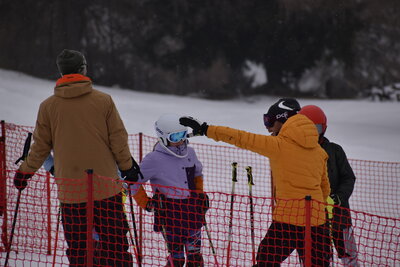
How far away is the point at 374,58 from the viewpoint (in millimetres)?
18641

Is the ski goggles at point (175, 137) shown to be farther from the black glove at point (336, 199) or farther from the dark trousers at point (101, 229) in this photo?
the black glove at point (336, 199)

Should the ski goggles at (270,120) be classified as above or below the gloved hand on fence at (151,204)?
above

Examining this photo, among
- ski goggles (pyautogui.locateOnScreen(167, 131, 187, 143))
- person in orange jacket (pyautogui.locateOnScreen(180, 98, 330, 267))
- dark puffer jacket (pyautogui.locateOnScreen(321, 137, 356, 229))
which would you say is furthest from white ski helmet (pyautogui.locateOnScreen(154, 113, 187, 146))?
dark puffer jacket (pyautogui.locateOnScreen(321, 137, 356, 229))

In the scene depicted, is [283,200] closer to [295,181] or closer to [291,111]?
[295,181]

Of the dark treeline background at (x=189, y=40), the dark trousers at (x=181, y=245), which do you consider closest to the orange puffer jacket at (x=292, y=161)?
the dark trousers at (x=181, y=245)

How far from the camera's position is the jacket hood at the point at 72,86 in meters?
3.68

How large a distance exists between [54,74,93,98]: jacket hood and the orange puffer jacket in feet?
3.03

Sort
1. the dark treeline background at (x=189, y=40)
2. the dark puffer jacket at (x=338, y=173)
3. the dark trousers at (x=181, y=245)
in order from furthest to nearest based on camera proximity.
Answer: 1. the dark treeline background at (x=189, y=40)
2. the dark puffer jacket at (x=338, y=173)
3. the dark trousers at (x=181, y=245)

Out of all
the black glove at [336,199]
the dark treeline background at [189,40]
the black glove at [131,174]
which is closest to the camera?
the black glove at [131,174]

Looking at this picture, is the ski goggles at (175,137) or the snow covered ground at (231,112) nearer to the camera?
the ski goggles at (175,137)

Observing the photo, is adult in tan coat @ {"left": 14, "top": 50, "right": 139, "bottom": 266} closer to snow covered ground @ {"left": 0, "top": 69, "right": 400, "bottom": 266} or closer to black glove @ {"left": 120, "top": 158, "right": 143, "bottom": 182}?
black glove @ {"left": 120, "top": 158, "right": 143, "bottom": 182}

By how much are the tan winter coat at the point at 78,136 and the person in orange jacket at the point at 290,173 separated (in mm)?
560

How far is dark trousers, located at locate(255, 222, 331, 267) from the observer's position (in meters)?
3.71

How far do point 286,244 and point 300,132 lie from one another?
2.69 ft
